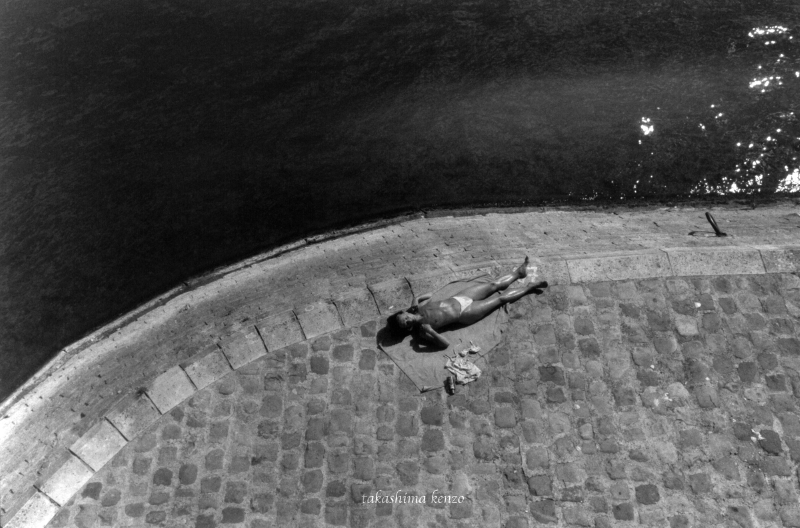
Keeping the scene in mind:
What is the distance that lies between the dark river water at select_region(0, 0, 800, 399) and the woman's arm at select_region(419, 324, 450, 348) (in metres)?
3.16

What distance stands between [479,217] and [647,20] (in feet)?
18.1

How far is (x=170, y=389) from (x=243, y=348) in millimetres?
1043

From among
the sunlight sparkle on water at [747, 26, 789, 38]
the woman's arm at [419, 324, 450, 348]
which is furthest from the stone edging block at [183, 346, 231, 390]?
the sunlight sparkle on water at [747, 26, 789, 38]

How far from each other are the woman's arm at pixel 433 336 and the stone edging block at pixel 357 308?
0.78 meters

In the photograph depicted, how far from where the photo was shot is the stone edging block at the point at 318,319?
26.7 ft

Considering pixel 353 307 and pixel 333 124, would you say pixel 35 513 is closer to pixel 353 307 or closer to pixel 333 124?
pixel 353 307

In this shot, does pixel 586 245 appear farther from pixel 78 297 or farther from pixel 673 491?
pixel 78 297

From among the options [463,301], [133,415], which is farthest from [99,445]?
[463,301]

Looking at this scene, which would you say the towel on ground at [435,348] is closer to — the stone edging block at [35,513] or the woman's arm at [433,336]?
the woman's arm at [433,336]

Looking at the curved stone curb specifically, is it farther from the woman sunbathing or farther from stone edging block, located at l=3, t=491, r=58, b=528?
stone edging block, located at l=3, t=491, r=58, b=528

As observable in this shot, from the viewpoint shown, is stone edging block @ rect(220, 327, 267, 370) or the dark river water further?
the dark river water

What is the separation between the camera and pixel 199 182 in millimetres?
10578

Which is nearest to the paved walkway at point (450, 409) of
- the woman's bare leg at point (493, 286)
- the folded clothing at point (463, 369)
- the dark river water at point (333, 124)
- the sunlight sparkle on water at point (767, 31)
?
the folded clothing at point (463, 369)

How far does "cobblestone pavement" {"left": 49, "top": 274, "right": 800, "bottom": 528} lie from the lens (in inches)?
273
